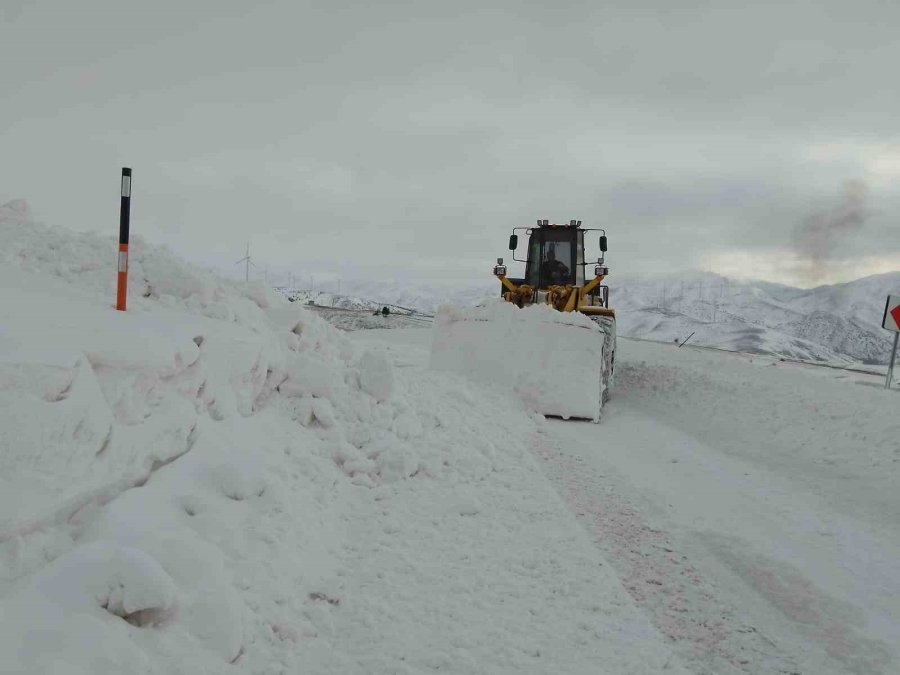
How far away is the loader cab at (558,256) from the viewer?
41.7ft

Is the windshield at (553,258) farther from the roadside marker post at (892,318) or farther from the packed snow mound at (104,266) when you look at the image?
the packed snow mound at (104,266)

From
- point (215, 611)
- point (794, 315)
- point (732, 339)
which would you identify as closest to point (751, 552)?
point (215, 611)

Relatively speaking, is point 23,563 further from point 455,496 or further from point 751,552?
point 751,552

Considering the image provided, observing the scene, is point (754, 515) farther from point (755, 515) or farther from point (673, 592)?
point (673, 592)

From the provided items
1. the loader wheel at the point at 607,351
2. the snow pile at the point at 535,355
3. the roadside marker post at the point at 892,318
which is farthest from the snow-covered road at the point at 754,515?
the roadside marker post at the point at 892,318

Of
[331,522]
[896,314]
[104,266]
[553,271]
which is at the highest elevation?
[553,271]

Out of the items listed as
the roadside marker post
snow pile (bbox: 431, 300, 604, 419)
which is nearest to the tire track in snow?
snow pile (bbox: 431, 300, 604, 419)

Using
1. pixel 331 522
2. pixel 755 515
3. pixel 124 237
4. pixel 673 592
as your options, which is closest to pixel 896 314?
pixel 755 515

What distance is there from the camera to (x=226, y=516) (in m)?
3.08

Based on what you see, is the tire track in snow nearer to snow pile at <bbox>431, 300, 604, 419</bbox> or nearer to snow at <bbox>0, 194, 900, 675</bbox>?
snow at <bbox>0, 194, 900, 675</bbox>

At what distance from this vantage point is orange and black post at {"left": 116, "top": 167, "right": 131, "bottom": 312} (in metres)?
3.99

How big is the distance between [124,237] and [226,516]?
2338 mm

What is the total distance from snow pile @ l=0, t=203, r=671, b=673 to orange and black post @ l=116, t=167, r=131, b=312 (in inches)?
6.2

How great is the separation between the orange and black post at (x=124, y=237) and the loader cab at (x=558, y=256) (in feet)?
31.7
